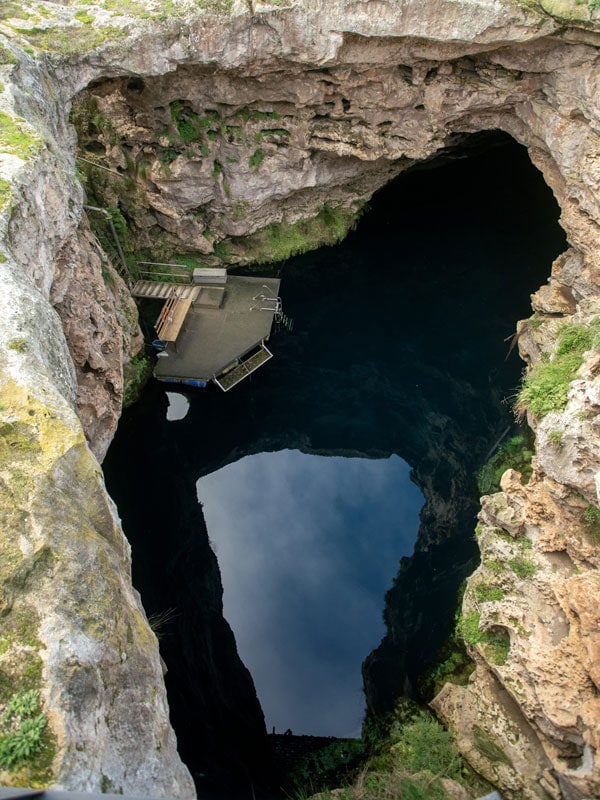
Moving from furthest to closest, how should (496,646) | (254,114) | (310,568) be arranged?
1. (254,114)
2. (310,568)
3. (496,646)

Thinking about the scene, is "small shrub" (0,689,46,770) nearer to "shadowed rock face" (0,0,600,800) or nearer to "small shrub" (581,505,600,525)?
"shadowed rock face" (0,0,600,800)

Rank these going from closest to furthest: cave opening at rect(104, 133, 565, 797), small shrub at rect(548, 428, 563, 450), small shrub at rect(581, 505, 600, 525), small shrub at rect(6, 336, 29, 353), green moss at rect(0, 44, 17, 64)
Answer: small shrub at rect(6, 336, 29, 353) → small shrub at rect(581, 505, 600, 525) → small shrub at rect(548, 428, 563, 450) → green moss at rect(0, 44, 17, 64) → cave opening at rect(104, 133, 565, 797)

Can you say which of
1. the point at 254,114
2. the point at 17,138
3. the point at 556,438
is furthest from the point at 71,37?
the point at 556,438

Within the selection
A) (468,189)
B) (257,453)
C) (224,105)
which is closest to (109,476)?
(257,453)

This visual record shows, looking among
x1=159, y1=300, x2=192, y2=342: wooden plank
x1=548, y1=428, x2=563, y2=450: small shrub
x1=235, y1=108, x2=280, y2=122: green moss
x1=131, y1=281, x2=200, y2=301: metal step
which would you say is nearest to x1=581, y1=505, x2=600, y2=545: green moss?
x1=548, y1=428, x2=563, y2=450: small shrub

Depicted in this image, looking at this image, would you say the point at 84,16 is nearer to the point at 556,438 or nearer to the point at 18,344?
the point at 18,344

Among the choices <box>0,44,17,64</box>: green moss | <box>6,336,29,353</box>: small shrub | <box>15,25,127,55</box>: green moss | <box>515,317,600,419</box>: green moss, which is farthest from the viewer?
<box>15,25,127,55</box>: green moss

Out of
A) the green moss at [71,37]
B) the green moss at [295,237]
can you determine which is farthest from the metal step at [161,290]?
the green moss at [71,37]
